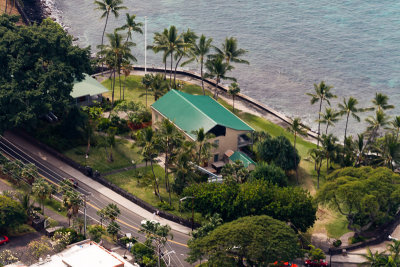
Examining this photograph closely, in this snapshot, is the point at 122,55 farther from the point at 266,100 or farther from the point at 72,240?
the point at 72,240

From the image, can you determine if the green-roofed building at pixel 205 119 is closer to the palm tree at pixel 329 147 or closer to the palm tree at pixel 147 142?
the palm tree at pixel 147 142

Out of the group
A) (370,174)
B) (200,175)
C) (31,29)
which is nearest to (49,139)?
(31,29)

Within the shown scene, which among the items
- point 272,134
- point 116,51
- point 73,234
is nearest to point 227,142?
point 272,134

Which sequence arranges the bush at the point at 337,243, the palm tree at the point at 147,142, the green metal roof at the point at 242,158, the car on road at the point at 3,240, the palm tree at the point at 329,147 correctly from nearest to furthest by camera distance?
the car on road at the point at 3,240
the bush at the point at 337,243
the palm tree at the point at 147,142
the green metal roof at the point at 242,158
the palm tree at the point at 329,147

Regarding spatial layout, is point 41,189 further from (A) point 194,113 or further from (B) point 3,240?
(A) point 194,113

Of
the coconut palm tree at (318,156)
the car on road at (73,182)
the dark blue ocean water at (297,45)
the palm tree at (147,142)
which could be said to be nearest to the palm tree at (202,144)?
the palm tree at (147,142)

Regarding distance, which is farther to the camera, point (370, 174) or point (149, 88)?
point (149, 88)
